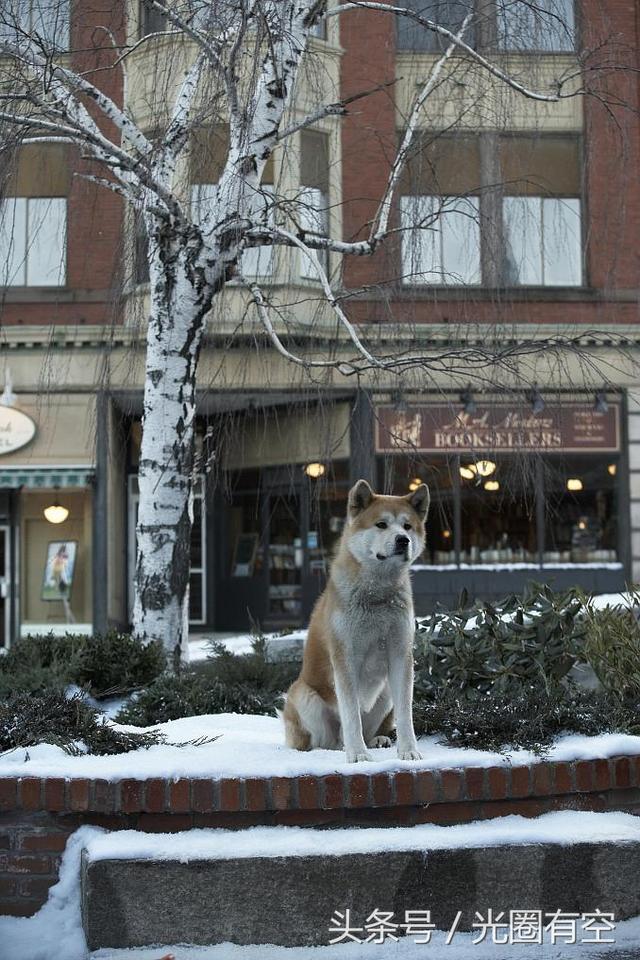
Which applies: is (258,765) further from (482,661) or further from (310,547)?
(310,547)

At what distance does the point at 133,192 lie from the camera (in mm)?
9250

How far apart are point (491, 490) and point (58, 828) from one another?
510 inches

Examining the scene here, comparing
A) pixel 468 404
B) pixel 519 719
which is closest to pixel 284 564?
pixel 468 404

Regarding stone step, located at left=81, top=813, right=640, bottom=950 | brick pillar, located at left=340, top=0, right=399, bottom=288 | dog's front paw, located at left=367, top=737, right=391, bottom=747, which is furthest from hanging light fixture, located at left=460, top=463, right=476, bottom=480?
stone step, located at left=81, top=813, right=640, bottom=950

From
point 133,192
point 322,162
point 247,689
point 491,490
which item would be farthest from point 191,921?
point 322,162

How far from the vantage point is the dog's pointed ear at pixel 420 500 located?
5.43 meters

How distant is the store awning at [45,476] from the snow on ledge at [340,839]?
45.6ft

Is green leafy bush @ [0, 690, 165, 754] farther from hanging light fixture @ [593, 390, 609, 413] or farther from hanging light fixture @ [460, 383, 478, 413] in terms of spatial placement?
hanging light fixture @ [593, 390, 609, 413]

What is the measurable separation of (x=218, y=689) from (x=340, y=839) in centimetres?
305

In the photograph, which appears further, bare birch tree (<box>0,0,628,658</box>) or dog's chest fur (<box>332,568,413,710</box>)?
bare birch tree (<box>0,0,628,658</box>)

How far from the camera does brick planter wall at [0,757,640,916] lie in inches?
199

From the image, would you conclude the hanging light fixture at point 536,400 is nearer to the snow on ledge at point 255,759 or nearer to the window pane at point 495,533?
the snow on ledge at point 255,759

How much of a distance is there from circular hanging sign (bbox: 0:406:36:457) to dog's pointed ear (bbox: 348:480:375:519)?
46.6 ft

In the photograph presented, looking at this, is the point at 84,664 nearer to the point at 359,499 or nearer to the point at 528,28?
the point at 359,499
